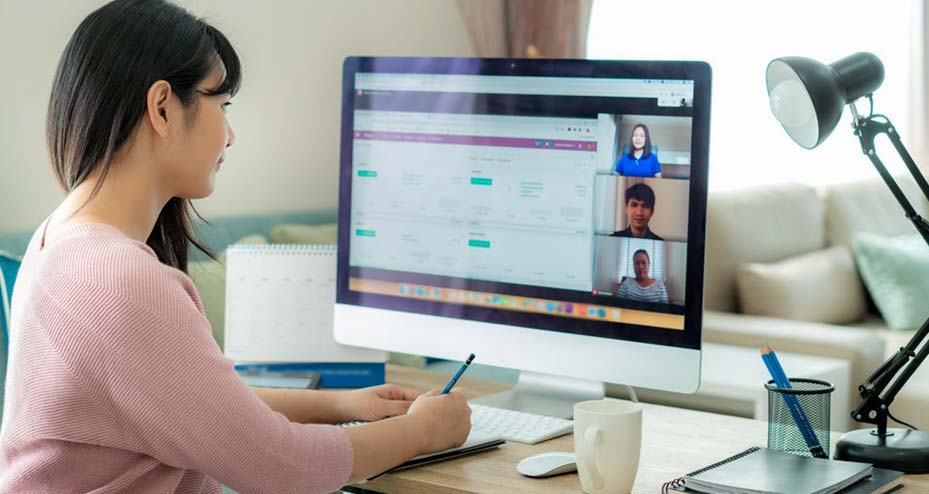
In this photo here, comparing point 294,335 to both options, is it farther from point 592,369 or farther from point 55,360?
point 55,360

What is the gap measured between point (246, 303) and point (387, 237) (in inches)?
10.3

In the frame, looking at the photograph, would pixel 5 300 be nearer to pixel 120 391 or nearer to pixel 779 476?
pixel 120 391

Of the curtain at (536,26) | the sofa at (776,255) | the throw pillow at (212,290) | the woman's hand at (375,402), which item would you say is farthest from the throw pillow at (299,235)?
the woman's hand at (375,402)

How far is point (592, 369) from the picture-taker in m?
1.41

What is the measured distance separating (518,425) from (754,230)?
A: 7.35ft

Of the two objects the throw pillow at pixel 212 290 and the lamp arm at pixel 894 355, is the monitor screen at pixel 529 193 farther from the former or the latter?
the throw pillow at pixel 212 290

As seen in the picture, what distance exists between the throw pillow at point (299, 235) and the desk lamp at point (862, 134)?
1898 mm

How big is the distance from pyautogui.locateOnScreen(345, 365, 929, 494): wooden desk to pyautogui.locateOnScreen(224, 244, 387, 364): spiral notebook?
414mm

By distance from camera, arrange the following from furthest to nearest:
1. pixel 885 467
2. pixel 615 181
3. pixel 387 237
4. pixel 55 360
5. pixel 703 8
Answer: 1. pixel 703 8
2. pixel 387 237
3. pixel 615 181
4. pixel 885 467
5. pixel 55 360

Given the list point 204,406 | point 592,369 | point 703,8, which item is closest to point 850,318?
point 703,8

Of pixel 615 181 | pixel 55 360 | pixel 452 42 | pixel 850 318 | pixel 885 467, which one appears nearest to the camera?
pixel 55 360

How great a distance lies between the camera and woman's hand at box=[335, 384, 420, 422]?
1.41m

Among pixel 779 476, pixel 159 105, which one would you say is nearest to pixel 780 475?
pixel 779 476

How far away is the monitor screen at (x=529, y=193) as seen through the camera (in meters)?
1.34
